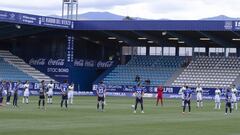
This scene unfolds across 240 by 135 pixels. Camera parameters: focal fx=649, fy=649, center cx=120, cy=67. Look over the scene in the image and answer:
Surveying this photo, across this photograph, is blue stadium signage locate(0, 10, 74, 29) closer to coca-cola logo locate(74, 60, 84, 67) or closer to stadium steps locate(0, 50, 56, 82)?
coca-cola logo locate(74, 60, 84, 67)

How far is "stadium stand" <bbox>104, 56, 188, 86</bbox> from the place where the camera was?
277 ft

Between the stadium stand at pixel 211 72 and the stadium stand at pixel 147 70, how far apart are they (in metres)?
1.90

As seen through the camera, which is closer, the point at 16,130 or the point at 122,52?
the point at 16,130

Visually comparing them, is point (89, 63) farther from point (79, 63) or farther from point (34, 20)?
point (34, 20)

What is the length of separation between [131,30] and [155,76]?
853cm

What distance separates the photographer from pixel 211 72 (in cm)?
8350

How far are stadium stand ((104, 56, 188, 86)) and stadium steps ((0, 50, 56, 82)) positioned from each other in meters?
8.49

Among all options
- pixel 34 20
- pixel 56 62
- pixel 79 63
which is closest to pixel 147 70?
pixel 79 63

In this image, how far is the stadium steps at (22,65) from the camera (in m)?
82.6

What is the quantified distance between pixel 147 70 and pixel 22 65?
16.5 metres

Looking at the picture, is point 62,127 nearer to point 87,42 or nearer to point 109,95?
point 109,95

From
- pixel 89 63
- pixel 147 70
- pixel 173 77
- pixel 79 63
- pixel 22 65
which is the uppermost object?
pixel 89 63

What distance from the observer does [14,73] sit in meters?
81.5

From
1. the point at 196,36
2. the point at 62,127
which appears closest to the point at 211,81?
the point at 196,36
